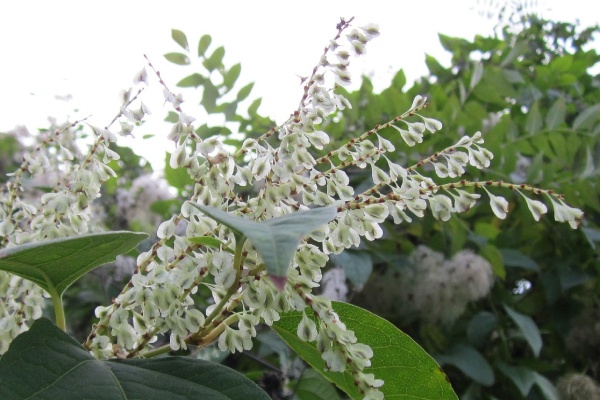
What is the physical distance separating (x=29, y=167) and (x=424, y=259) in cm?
97

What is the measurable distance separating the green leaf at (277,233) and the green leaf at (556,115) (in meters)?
1.40

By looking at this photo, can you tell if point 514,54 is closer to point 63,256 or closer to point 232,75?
point 232,75

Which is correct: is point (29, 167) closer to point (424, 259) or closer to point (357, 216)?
point (357, 216)

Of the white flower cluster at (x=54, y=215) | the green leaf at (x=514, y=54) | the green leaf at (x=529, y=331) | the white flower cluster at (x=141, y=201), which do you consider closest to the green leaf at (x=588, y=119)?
the green leaf at (x=514, y=54)

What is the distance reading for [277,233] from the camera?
1.30 feet

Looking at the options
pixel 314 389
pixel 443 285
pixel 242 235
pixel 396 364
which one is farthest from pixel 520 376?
pixel 242 235

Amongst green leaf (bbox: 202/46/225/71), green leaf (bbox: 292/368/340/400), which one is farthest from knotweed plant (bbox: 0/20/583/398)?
green leaf (bbox: 202/46/225/71)

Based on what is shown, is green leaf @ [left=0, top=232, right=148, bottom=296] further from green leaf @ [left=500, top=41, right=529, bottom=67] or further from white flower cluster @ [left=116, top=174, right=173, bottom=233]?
green leaf @ [left=500, top=41, right=529, bottom=67]

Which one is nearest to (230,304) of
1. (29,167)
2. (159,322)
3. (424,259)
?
(159,322)

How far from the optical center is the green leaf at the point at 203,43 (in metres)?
1.46

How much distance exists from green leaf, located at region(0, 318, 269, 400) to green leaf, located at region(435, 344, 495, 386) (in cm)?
85

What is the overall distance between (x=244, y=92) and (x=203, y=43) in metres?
0.17

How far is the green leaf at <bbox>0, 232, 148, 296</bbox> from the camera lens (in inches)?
19.6

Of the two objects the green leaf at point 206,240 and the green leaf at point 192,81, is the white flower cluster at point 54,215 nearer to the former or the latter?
the green leaf at point 206,240
